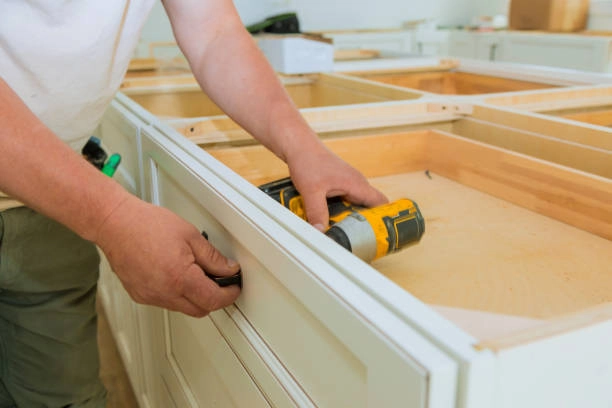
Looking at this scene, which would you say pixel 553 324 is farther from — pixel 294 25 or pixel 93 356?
pixel 294 25

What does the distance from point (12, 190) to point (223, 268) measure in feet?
0.77

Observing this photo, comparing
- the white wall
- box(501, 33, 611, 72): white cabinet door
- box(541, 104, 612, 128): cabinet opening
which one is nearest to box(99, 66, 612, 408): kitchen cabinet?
box(541, 104, 612, 128): cabinet opening

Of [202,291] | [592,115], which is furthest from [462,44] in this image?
[202,291]

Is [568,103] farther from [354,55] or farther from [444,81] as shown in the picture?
[354,55]

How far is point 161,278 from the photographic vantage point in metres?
0.59

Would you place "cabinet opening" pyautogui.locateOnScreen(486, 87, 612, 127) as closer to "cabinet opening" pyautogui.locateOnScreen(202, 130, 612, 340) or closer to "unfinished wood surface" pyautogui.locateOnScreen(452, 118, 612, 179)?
"unfinished wood surface" pyautogui.locateOnScreen(452, 118, 612, 179)

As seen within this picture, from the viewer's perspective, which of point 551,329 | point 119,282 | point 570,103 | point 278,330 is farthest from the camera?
point 119,282

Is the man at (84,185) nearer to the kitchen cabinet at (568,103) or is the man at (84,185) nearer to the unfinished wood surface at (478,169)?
the unfinished wood surface at (478,169)

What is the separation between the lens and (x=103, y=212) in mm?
593

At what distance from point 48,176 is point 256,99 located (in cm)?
36

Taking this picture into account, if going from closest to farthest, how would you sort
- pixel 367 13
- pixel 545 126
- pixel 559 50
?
1. pixel 545 126
2. pixel 559 50
3. pixel 367 13

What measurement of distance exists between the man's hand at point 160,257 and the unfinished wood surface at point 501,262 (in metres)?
0.22

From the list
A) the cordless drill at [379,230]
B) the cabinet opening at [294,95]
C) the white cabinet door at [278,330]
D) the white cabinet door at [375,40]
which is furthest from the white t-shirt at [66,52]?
the white cabinet door at [375,40]

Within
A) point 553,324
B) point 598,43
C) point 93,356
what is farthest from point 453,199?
point 598,43
